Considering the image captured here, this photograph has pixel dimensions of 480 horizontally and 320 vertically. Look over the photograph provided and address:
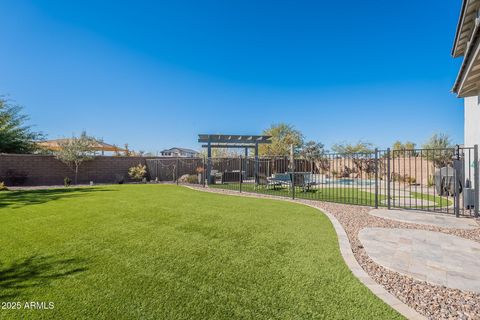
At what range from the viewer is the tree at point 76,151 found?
1548 cm

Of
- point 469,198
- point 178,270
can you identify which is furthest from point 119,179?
point 469,198

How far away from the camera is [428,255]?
3.78 meters

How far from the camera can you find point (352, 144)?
29797 millimetres

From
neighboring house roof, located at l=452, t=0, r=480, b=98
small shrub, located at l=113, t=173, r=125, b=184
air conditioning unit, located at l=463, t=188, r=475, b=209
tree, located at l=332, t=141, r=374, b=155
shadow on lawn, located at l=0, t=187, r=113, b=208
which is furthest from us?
tree, located at l=332, t=141, r=374, b=155

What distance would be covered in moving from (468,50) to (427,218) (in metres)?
4.18

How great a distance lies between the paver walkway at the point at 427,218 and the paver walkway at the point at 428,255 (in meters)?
1.03

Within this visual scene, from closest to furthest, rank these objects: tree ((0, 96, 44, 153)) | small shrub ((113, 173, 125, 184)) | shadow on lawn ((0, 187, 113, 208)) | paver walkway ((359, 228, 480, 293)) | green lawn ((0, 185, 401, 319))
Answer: green lawn ((0, 185, 401, 319)), paver walkway ((359, 228, 480, 293)), shadow on lawn ((0, 187, 113, 208)), tree ((0, 96, 44, 153)), small shrub ((113, 173, 125, 184))

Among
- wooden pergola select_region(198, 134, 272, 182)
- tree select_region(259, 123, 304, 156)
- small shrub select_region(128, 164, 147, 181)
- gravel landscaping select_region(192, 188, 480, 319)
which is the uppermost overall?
tree select_region(259, 123, 304, 156)

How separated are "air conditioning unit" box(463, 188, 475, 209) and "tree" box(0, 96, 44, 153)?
81.3 feet

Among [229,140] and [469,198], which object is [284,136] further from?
[469,198]

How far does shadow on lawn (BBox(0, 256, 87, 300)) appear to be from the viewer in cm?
251

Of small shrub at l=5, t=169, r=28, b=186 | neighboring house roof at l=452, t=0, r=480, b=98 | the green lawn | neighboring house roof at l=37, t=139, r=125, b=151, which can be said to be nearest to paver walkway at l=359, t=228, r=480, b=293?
the green lawn

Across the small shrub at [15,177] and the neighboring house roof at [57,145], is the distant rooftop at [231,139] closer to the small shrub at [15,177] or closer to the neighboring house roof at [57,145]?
the neighboring house roof at [57,145]

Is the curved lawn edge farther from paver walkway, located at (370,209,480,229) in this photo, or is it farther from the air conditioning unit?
the air conditioning unit
